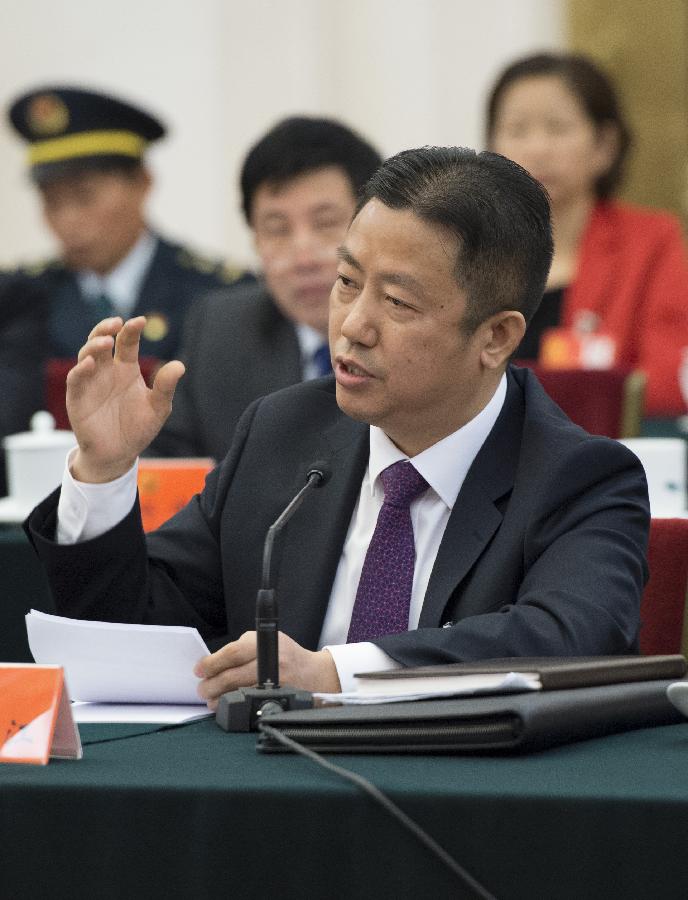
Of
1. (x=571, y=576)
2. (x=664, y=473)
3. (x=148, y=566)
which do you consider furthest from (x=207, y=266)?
(x=571, y=576)

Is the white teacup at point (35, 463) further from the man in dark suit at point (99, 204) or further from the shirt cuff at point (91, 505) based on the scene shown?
the man in dark suit at point (99, 204)

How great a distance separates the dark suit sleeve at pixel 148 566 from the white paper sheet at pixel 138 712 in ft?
0.59

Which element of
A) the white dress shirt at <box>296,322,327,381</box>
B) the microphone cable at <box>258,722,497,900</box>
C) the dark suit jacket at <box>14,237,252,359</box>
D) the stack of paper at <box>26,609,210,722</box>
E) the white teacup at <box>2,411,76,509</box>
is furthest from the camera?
the dark suit jacket at <box>14,237,252,359</box>

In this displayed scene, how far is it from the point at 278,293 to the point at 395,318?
153 cm

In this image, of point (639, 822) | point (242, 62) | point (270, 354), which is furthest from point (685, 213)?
point (639, 822)

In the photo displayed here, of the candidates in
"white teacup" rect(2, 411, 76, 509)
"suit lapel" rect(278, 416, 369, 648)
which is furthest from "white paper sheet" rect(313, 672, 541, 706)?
"white teacup" rect(2, 411, 76, 509)

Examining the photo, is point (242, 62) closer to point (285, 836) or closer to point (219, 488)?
point (219, 488)

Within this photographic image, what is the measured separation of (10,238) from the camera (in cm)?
635

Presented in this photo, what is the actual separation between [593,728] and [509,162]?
2.32 feet

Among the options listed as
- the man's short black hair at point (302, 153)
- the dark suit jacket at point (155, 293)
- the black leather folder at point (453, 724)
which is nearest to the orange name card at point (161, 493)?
the man's short black hair at point (302, 153)

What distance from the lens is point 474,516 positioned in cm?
175

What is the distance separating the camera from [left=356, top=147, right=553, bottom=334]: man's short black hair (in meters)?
1.71

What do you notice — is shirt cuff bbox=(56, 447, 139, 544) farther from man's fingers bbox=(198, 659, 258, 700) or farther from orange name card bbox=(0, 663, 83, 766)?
orange name card bbox=(0, 663, 83, 766)

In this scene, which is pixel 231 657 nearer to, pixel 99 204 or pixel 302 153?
pixel 302 153
